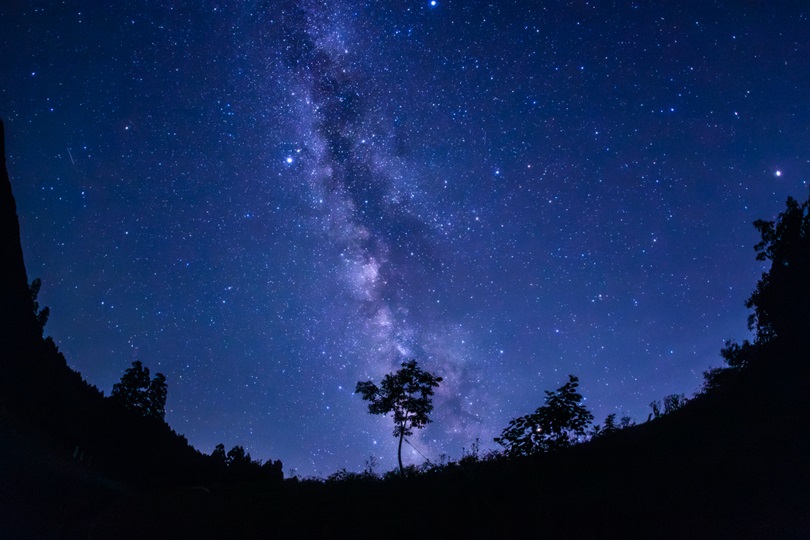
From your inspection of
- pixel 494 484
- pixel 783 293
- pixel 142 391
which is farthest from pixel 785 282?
pixel 142 391

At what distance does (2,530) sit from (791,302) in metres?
26.5

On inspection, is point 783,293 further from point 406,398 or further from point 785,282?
point 406,398

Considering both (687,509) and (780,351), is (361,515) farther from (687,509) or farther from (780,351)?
(780,351)

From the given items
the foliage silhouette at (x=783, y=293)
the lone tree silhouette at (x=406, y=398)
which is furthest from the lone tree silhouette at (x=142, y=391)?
the foliage silhouette at (x=783, y=293)

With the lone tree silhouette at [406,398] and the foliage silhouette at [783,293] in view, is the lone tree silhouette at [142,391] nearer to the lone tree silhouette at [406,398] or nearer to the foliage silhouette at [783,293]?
the lone tree silhouette at [406,398]

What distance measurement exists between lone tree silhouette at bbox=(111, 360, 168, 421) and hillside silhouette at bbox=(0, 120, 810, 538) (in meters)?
20.8

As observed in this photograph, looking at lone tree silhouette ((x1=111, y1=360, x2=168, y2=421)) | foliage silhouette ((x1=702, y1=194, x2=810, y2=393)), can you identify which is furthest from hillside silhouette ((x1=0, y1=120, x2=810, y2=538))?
lone tree silhouette ((x1=111, y1=360, x2=168, y2=421))

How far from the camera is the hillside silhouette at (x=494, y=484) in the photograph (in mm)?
8844

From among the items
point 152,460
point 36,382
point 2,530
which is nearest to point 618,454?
point 2,530

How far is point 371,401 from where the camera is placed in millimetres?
28375

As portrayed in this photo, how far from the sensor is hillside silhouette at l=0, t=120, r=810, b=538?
884 cm

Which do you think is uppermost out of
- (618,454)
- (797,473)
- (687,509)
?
(618,454)

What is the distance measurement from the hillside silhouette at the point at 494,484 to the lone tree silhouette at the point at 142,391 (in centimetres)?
2082

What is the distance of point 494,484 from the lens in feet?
38.9
